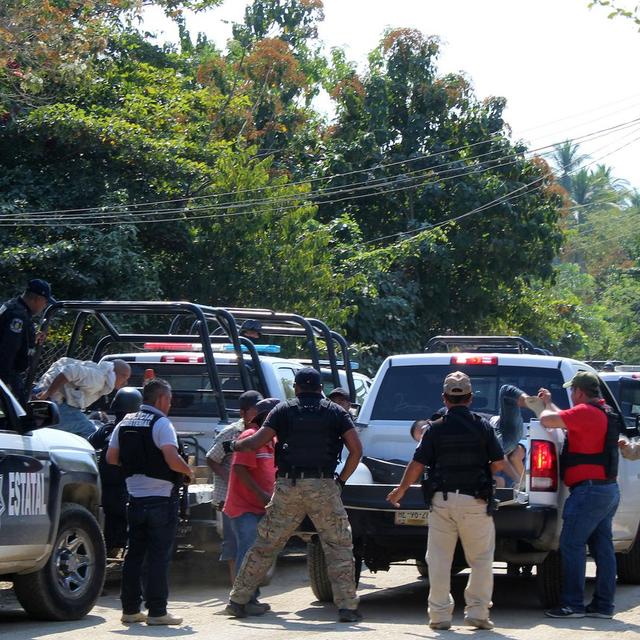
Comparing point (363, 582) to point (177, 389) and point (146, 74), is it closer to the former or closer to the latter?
point (177, 389)

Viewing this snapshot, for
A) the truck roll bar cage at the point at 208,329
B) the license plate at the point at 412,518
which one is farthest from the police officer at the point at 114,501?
the license plate at the point at 412,518

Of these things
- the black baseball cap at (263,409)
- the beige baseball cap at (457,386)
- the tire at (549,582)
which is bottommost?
the tire at (549,582)

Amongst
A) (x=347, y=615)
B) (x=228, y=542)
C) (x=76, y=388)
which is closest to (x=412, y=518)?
(x=347, y=615)

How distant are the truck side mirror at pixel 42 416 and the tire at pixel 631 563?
497 cm

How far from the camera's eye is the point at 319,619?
852 cm

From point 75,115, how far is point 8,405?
13609mm

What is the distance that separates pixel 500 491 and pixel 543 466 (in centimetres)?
39

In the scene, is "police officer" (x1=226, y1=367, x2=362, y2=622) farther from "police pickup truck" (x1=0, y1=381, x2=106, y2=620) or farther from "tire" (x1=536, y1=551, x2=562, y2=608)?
"tire" (x1=536, y1=551, x2=562, y2=608)

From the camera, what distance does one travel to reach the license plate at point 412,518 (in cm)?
848

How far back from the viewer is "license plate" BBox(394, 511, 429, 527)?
848 centimetres

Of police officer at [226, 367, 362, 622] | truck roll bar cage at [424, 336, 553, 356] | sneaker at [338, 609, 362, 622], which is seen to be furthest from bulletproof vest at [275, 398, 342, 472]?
truck roll bar cage at [424, 336, 553, 356]

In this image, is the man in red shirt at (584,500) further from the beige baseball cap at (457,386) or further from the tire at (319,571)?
the tire at (319,571)

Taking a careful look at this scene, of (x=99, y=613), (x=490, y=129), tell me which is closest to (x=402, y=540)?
(x=99, y=613)

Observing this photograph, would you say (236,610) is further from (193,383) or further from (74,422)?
(193,383)
